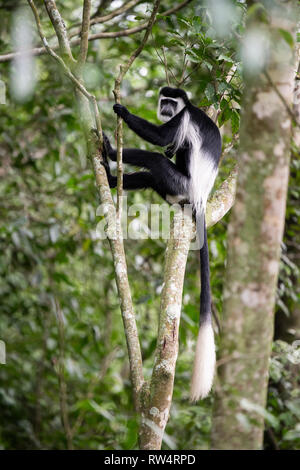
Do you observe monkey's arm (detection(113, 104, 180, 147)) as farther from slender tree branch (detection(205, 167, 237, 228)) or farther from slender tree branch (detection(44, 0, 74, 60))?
slender tree branch (detection(205, 167, 237, 228))

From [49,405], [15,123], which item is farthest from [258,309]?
[49,405]

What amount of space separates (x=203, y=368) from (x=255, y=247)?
0.91 meters

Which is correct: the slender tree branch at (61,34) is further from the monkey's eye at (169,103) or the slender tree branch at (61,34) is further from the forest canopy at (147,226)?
the monkey's eye at (169,103)

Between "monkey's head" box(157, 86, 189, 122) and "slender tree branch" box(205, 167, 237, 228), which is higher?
"monkey's head" box(157, 86, 189, 122)

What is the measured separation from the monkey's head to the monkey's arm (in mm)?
167

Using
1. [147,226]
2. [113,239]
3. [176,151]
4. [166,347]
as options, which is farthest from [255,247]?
[147,226]

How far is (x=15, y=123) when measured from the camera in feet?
11.4

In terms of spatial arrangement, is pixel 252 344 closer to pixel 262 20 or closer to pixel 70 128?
pixel 262 20

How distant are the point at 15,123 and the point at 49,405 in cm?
238

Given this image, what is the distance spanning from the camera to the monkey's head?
2.79 meters

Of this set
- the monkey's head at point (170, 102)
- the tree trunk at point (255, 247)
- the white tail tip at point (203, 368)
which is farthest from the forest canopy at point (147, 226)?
the white tail tip at point (203, 368)

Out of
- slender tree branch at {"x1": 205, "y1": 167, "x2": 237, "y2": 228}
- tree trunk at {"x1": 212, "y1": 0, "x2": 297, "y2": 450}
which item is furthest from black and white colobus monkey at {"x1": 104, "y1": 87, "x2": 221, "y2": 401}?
tree trunk at {"x1": 212, "y1": 0, "x2": 297, "y2": 450}

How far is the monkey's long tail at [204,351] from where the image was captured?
167 cm

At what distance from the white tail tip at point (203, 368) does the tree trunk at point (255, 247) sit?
29.1 inches
